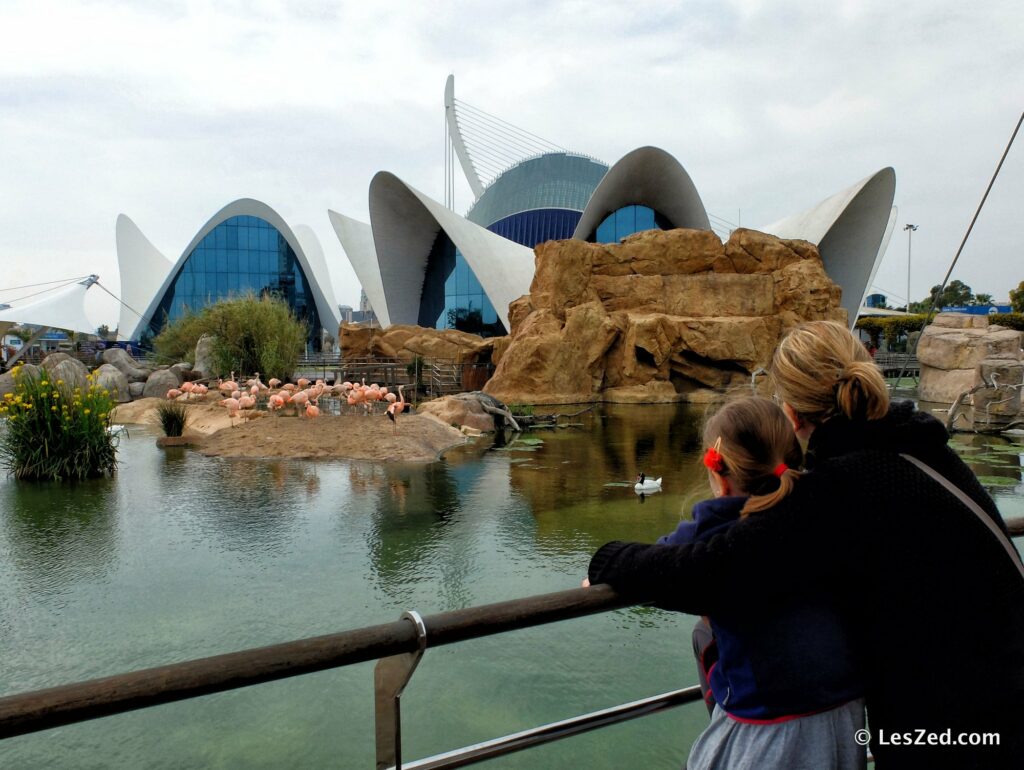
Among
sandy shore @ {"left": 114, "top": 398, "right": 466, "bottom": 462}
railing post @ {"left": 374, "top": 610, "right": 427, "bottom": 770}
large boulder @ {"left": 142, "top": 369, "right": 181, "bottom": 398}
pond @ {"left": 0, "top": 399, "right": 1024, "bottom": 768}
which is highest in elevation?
railing post @ {"left": 374, "top": 610, "right": 427, "bottom": 770}

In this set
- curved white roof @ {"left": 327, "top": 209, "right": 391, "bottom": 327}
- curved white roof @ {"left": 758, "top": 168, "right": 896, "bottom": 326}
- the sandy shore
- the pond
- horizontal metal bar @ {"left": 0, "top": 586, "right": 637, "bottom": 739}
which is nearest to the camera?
horizontal metal bar @ {"left": 0, "top": 586, "right": 637, "bottom": 739}

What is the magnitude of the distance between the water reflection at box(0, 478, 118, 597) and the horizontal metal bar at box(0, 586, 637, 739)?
456 centimetres

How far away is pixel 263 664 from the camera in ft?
3.63

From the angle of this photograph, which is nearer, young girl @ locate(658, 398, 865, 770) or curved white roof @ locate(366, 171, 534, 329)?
young girl @ locate(658, 398, 865, 770)

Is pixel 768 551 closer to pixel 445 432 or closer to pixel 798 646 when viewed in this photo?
pixel 798 646

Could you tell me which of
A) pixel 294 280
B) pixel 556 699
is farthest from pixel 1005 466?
pixel 294 280

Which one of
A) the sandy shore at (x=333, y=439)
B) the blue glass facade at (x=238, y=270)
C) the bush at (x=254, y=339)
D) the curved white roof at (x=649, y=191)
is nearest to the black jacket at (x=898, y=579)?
the sandy shore at (x=333, y=439)

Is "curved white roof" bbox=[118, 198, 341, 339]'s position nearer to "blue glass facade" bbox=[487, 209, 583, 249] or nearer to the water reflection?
"blue glass facade" bbox=[487, 209, 583, 249]

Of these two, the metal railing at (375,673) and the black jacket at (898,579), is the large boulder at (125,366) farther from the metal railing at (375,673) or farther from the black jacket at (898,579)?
the black jacket at (898,579)

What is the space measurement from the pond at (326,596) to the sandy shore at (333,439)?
81 cm

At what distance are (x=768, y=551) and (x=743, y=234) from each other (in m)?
21.5

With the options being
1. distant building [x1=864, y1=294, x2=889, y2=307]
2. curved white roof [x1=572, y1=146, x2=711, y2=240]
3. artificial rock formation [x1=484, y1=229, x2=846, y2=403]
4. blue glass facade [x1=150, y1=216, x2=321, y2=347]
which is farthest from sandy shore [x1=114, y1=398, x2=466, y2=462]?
distant building [x1=864, y1=294, x2=889, y2=307]

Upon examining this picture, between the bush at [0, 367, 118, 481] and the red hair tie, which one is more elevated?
the red hair tie

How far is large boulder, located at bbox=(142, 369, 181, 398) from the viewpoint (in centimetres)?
1888
